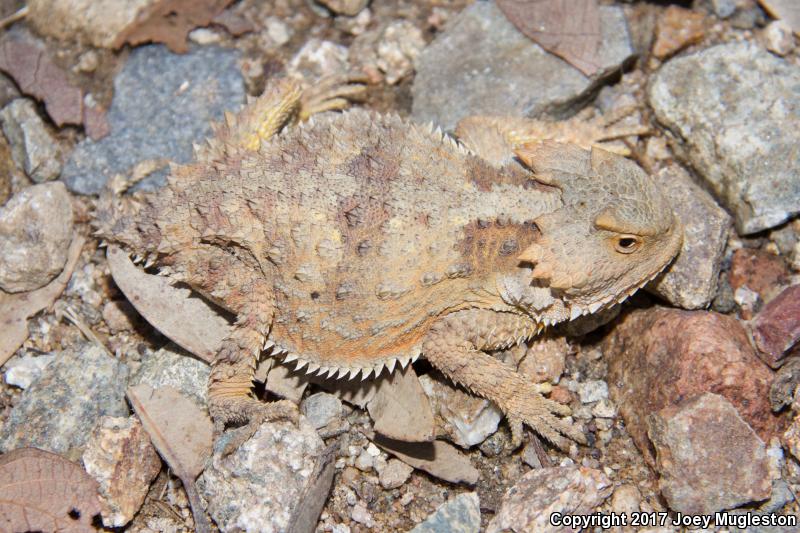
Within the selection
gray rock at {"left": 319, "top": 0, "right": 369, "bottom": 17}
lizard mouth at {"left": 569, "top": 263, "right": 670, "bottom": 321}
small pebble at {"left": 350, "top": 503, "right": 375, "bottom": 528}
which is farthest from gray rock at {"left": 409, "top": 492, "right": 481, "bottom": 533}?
gray rock at {"left": 319, "top": 0, "right": 369, "bottom": 17}

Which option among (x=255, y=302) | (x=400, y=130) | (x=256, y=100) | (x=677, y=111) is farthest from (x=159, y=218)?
(x=677, y=111)

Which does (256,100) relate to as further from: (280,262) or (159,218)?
(280,262)

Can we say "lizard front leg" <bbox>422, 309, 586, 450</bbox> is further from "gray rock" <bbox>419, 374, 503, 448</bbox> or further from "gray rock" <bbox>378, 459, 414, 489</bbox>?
"gray rock" <bbox>378, 459, 414, 489</bbox>

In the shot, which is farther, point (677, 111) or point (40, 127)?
point (40, 127)

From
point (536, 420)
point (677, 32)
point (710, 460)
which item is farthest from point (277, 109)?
point (710, 460)

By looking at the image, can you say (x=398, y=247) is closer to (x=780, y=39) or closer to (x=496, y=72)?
(x=496, y=72)

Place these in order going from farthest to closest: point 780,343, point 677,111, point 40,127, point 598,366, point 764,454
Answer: point 40,127 < point 677,111 < point 598,366 < point 780,343 < point 764,454

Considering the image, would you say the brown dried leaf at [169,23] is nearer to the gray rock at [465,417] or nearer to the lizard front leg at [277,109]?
the lizard front leg at [277,109]

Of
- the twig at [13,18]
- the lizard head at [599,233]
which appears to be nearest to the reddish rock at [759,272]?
the lizard head at [599,233]
